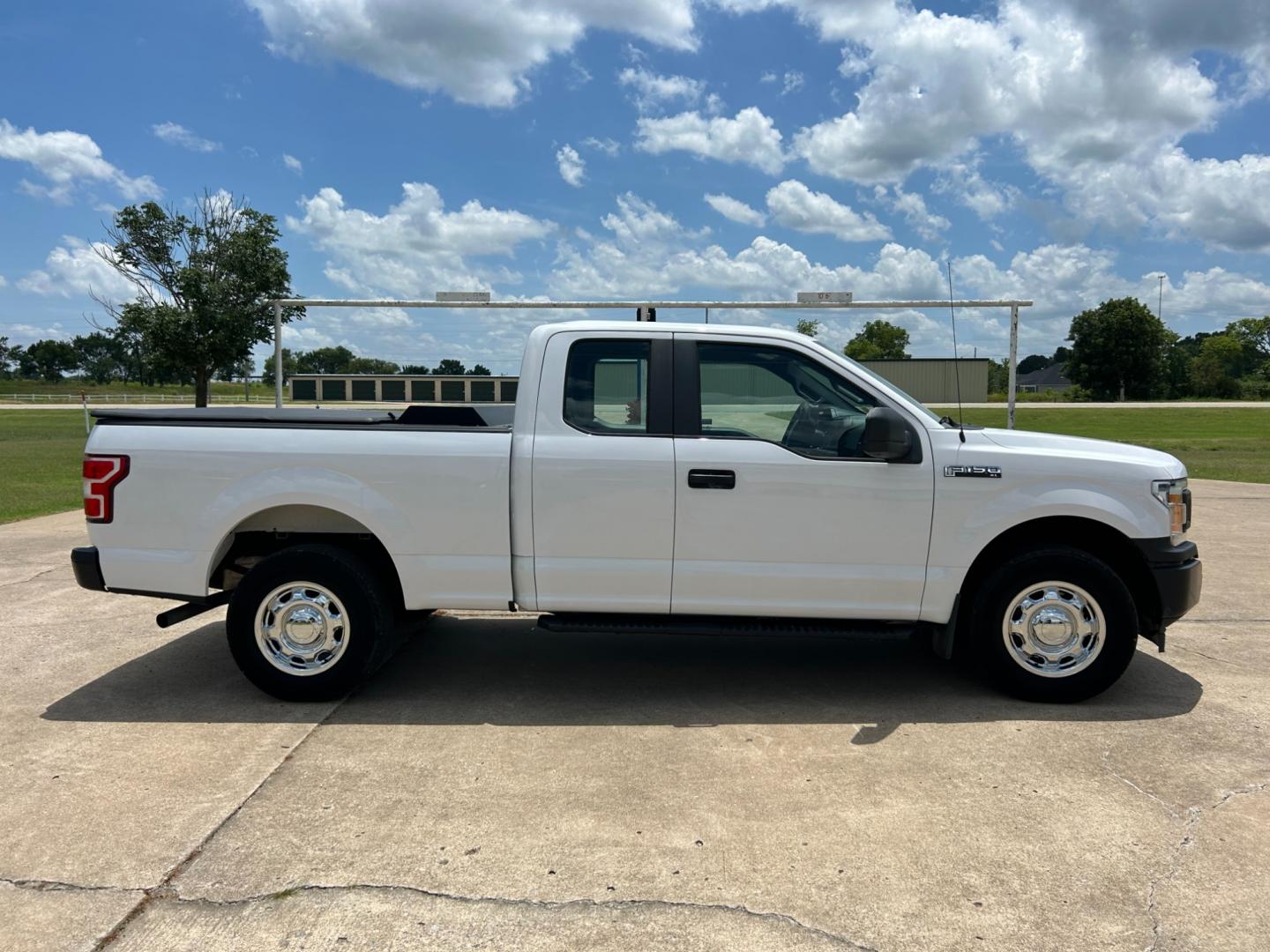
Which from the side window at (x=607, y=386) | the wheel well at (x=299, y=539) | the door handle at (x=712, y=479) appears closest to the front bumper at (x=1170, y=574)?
the door handle at (x=712, y=479)

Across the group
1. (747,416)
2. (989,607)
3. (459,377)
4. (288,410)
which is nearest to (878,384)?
(747,416)

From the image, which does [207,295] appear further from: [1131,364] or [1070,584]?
[1131,364]

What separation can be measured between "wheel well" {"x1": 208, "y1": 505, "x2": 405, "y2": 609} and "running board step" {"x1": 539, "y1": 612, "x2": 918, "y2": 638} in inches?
36.0

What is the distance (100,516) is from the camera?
14.9 feet

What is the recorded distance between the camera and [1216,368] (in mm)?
78062

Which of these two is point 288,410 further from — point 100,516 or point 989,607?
point 989,607

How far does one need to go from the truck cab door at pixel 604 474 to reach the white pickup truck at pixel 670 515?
0.03 feet

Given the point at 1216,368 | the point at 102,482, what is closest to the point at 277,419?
the point at 102,482

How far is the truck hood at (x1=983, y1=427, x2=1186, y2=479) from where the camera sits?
4461 millimetres

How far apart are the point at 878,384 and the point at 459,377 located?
12.9ft

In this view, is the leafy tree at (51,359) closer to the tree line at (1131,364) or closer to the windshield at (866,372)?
the tree line at (1131,364)

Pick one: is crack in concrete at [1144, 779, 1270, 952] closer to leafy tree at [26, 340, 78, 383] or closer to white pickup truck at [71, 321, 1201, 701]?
white pickup truck at [71, 321, 1201, 701]

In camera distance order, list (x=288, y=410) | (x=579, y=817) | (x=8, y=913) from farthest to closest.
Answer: (x=288, y=410)
(x=579, y=817)
(x=8, y=913)

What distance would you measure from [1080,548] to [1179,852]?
179 cm
